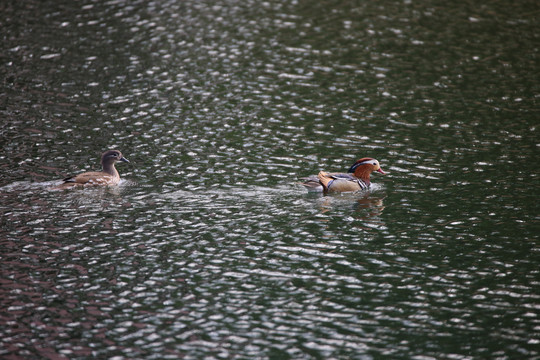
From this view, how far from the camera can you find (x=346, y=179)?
81.0ft

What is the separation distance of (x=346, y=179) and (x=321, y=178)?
995 millimetres

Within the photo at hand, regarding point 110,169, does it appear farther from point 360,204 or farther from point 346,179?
point 360,204

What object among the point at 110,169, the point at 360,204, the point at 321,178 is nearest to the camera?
the point at 360,204

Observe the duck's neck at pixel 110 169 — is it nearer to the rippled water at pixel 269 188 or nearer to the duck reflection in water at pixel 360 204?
the rippled water at pixel 269 188

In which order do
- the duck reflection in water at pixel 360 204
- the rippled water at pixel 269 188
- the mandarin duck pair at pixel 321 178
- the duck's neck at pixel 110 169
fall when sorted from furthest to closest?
the duck's neck at pixel 110 169
the mandarin duck pair at pixel 321 178
the duck reflection in water at pixel 360 204
the rippled water at pixel 269 188

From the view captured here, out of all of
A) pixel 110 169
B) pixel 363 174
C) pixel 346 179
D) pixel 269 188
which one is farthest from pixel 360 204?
pixel 110 169

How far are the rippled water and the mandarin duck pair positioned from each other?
0.42 meters

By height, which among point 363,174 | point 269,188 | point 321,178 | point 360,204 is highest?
point 321,178

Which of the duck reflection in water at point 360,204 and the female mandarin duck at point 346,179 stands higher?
the female mandarin duck at point 346,179

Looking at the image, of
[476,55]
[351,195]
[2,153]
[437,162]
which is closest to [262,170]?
[351,195]

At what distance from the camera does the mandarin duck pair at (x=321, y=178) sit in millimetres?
24312

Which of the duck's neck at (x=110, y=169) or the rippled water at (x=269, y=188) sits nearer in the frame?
the rippled water at (x=269, y=188)

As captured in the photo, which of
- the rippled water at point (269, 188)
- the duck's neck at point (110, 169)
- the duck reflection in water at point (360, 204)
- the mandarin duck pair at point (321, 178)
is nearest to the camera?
the rippled water at point (269, 188)

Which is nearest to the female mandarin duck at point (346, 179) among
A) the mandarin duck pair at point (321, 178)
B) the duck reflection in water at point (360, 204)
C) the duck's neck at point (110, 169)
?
the mandarin duck pair at point (321, 178)
